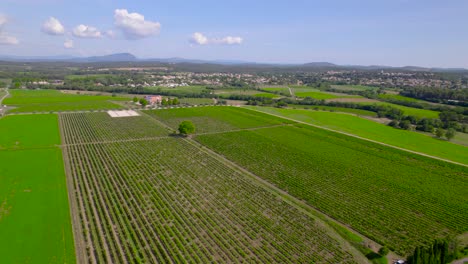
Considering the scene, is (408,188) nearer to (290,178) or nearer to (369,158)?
(369,158)

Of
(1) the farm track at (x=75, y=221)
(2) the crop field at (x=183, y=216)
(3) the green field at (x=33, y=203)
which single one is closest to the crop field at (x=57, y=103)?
(3) the green field at (x=33, y=203)

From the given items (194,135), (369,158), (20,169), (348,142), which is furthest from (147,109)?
(369,158)

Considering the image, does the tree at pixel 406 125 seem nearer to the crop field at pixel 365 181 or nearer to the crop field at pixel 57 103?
the crop field at pixel 365 181

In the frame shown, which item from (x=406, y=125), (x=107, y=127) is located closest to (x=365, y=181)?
(x=406, y=125)

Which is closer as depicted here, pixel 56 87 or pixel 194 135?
pixel 194 135

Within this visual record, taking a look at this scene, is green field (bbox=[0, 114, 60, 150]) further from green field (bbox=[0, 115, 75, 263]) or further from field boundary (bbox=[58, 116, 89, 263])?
field boundary (bbox=[58, 116, 89, 263])

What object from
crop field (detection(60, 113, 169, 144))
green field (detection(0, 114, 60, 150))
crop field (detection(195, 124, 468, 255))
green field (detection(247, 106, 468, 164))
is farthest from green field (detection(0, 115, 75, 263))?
green field (detection(247, 106, 468, 164))
